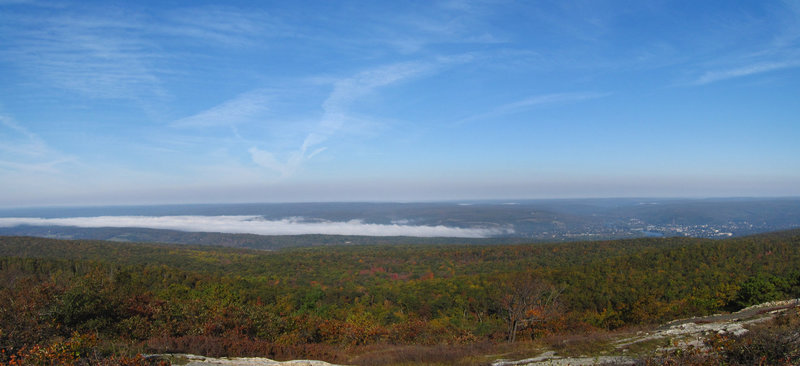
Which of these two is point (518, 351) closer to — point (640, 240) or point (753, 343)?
point (753, 343)

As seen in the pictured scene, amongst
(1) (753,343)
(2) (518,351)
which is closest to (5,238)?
(2) (518,351)

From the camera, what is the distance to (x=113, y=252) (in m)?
80.6

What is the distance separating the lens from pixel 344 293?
2112 inches

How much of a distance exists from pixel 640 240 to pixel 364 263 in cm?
6705

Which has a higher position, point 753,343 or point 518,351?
point 753,343

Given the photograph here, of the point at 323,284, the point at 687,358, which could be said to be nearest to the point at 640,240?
the point at 323,284

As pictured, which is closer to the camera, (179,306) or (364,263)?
(179,306)

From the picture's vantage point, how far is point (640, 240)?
284 feet

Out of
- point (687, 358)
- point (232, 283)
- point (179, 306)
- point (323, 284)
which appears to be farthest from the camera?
point (323, 284)

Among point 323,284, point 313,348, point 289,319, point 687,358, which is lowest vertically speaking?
point 323,284

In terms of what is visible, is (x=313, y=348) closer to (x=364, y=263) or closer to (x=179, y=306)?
(x=179, y=306)

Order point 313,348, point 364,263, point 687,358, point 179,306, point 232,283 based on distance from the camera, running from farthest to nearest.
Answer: point 364,263 < point 232,283 < point 179,306 < point 313,348 < point 687,358

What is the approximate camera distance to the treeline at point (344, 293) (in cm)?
1440

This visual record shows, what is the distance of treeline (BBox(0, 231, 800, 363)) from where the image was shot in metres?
14.4
